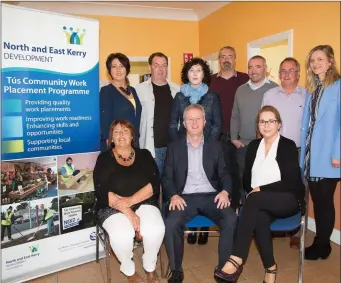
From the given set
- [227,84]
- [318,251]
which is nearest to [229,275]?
[318,251]

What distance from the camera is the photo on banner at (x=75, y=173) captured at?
Answer: 266cm

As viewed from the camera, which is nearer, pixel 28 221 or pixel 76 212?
pixel 28 221

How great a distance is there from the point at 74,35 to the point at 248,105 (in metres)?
1.63

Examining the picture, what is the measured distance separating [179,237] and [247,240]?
457 mm

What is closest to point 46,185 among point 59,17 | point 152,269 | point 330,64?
point 152,269

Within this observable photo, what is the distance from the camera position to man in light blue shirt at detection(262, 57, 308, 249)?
2.87 meters

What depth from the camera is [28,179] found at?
2.48 metres

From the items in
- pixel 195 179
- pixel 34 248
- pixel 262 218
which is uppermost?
pixel 195 179

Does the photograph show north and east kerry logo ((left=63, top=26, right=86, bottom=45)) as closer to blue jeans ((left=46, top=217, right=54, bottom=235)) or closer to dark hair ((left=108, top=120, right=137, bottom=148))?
dark hair ((left=108, top=120, right=137, bottom=148))

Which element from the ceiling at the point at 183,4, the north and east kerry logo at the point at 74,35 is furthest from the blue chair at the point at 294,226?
the ceiling at the point at 183,4

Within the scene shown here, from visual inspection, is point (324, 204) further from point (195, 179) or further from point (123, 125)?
point (123, 125)

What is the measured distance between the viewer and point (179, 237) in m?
2.34

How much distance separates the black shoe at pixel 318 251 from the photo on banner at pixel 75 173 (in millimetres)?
1873

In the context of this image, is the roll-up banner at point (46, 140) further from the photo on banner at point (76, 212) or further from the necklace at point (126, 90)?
the necklace at point (126, 90)
